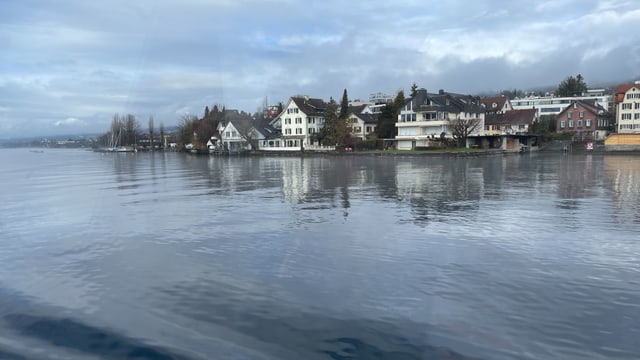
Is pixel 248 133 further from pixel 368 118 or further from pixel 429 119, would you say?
pixel 429 119

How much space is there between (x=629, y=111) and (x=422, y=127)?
25.8 metres

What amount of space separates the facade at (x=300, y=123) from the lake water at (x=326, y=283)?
48541 millimetres

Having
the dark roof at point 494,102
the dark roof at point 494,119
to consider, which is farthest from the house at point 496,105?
the dark roof at point 494,119

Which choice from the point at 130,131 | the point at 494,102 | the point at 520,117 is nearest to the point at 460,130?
the point at 520,117

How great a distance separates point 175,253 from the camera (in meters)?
8.60

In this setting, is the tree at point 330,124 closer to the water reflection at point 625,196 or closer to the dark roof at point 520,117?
the dark roof at point 520,117

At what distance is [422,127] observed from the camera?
5225 centimetres

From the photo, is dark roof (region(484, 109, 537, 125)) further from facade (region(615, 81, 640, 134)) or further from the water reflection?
the water reflection

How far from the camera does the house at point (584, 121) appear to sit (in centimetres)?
5828

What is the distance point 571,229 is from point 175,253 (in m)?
7.85

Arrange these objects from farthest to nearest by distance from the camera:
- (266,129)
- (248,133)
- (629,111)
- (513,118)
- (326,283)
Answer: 1. (266,129)
2. (248,133)
3. (513,118)
4. (629,111)
5. (326,283)

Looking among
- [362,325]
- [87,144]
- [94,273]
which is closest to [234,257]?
[94,273]

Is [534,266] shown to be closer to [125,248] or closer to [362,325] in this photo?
[362,325]

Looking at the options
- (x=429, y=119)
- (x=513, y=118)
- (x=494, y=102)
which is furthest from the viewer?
(x=494, y=102)
